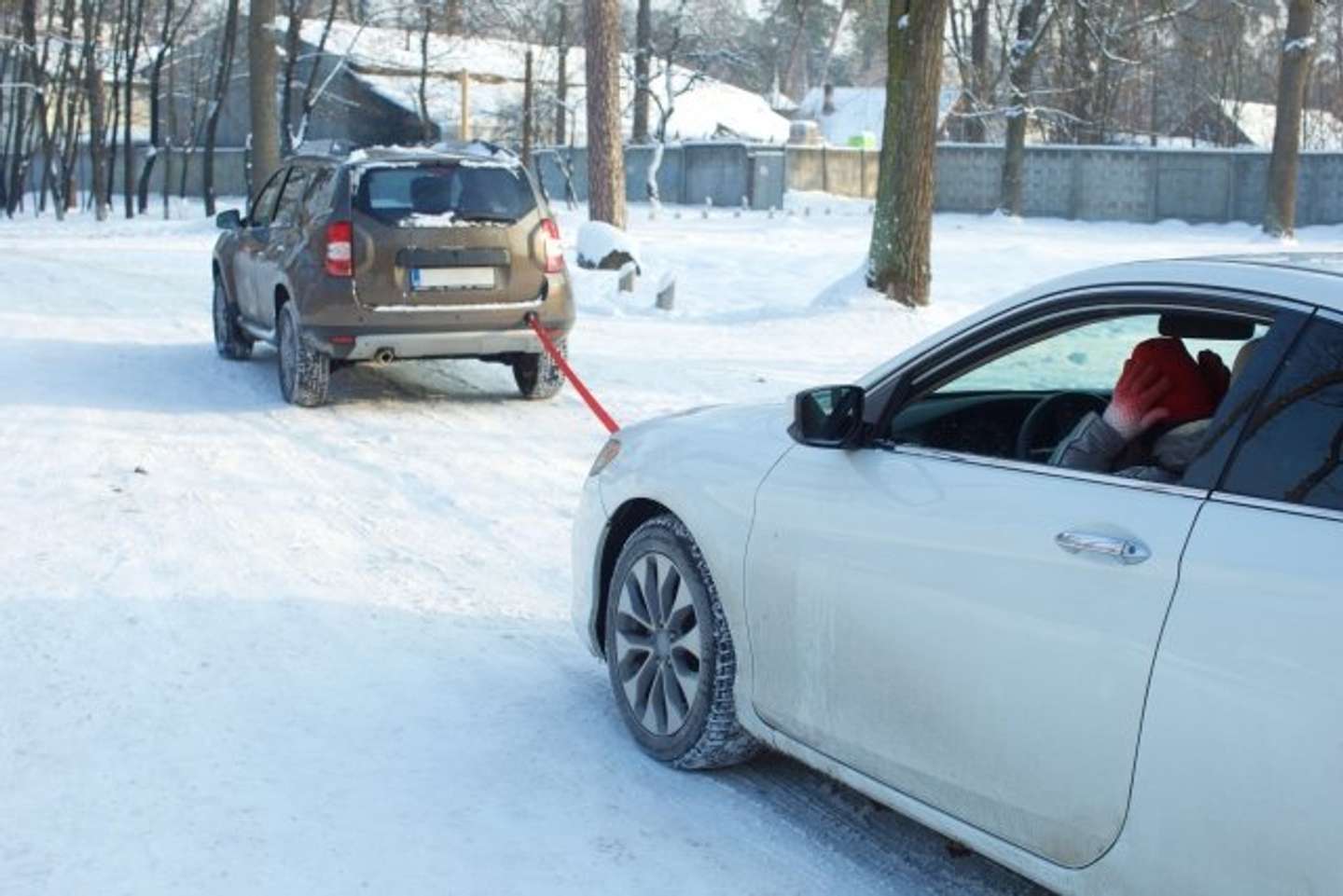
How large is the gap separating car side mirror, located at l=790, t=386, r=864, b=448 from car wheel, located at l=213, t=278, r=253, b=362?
8.89 m

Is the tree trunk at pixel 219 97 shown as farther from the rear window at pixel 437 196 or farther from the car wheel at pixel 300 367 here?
the rear window at pixel 437 196

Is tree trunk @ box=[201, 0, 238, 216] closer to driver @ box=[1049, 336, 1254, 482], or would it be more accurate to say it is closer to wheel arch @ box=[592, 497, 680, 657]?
wheel arch @ box=[592, 497, 680, 657]

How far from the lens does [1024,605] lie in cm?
336

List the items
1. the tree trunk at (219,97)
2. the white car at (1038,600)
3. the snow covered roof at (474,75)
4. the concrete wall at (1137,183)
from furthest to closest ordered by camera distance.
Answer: the snow covered roof at (474,75)
the tree trunk at (219,97)
the concrete wall at (1137,183)
the white car at (1038,600)

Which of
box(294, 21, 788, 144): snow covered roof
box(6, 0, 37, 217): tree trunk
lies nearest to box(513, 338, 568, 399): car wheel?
box(6, 0, 37, 217): tree trunk

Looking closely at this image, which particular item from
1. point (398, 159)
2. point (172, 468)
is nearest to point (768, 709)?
point (172, 468)

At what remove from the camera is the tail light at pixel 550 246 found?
1054 cm

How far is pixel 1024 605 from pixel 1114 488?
0.30 m

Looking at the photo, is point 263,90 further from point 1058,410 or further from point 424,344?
point 1058,410

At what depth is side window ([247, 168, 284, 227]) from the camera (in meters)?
11.7

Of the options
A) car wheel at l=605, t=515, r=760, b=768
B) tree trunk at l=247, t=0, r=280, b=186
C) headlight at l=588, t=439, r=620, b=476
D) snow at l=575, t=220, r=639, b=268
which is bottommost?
car wheel at l=605, t=515, r=760, b=768

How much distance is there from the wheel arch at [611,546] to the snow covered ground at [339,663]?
30cm

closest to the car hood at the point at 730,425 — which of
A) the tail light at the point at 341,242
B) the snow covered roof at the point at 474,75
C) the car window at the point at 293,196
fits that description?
the tail light at the point at 341,242

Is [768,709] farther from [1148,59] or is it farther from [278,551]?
[1148,59]
